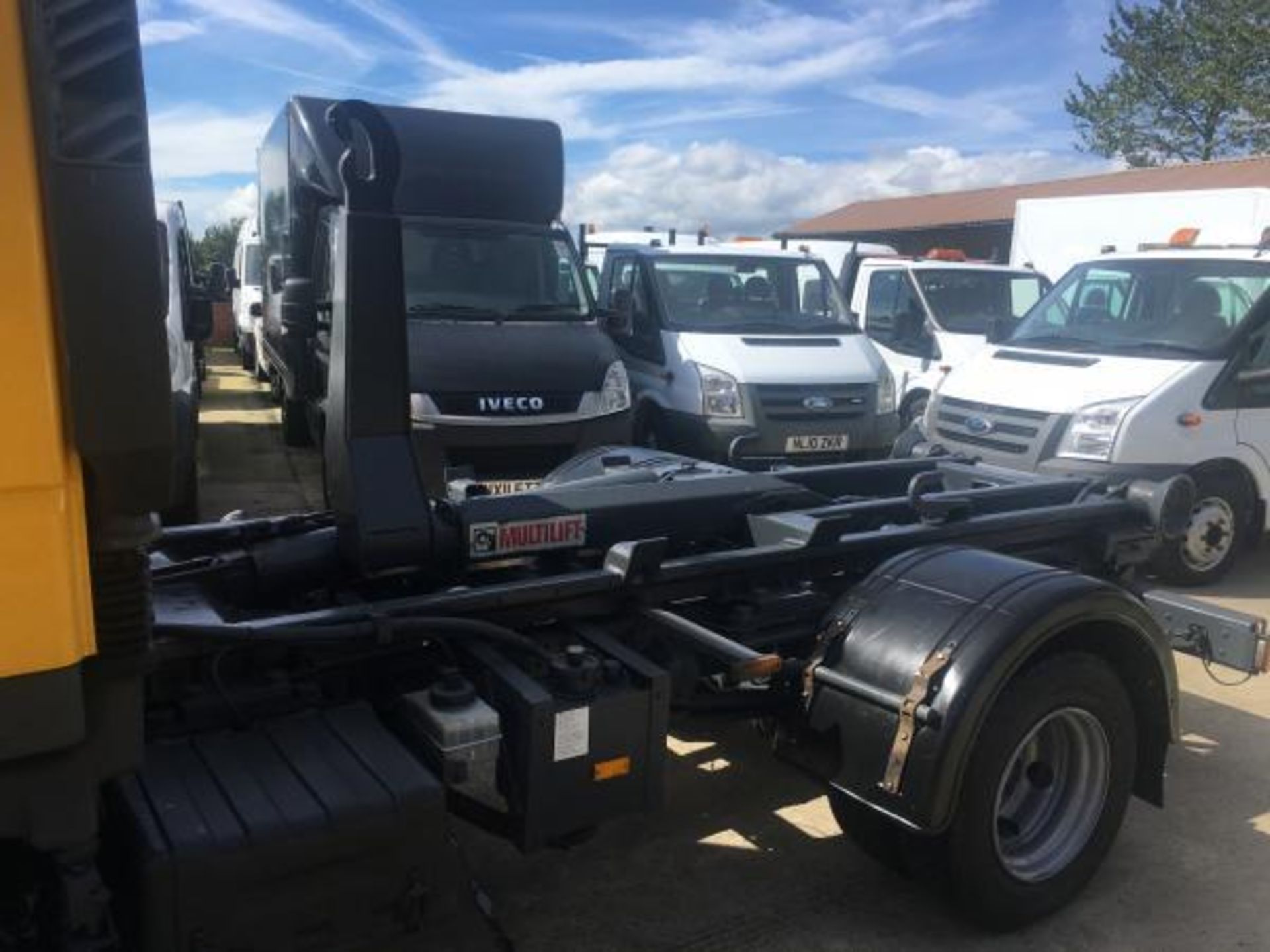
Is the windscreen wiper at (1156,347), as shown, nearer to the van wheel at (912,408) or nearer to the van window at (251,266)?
the van wheel at (912,408)

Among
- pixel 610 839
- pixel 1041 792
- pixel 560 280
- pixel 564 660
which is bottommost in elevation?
pixel 610 839

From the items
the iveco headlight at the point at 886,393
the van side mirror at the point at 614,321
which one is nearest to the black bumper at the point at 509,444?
the van side mirror at the point at 614,321

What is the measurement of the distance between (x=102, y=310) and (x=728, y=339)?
7891mm

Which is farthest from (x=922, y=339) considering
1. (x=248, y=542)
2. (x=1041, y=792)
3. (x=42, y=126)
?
(x=42, y=126)

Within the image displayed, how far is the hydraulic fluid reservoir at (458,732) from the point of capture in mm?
2500

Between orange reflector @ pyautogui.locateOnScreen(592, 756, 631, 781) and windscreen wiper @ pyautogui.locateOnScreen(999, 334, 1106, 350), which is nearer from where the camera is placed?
orange reflector @ pyautogui.locateOnScreen(592, 756, 631, 781)

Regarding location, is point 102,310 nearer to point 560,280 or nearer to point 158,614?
point 158,614

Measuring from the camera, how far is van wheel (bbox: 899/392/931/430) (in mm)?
10984

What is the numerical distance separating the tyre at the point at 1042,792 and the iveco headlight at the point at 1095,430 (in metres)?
4.07

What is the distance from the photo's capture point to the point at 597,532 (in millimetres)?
→ 3553

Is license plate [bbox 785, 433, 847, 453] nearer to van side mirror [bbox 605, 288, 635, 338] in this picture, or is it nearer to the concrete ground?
van side mirror [bbox 605, 288, 635, 338]

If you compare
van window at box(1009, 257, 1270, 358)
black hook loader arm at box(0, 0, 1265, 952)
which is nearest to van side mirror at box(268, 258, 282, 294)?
van window at box(1009, 257, 1270, 358)

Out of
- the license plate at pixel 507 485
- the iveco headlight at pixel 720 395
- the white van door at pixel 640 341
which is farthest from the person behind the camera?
the white van door at pixel 640 341

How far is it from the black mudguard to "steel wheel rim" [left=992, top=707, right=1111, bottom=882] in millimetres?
234
